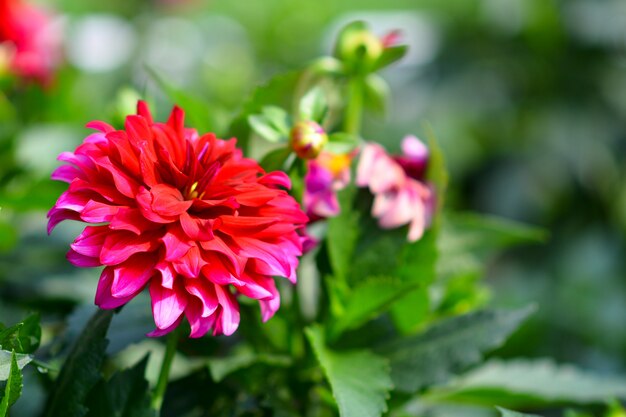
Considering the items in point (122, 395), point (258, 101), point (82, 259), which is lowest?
point (122, 395)

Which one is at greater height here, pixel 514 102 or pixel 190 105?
pixel 514 102

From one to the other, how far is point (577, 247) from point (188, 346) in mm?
1352

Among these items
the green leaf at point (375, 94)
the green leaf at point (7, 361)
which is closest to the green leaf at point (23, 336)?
the green leaf at point (7, 361)

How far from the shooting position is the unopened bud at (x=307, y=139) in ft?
1.84

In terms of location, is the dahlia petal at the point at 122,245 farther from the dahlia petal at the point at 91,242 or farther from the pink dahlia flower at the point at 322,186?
the pink dahlia flower at the point at 322,186

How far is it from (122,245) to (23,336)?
0.34 ft

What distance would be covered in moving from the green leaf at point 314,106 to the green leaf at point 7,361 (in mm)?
250

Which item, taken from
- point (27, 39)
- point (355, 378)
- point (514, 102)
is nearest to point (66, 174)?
point (355, 378)

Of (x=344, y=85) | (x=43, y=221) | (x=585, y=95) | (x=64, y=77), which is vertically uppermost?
(x=585, y=95)

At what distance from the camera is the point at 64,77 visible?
1.13 meters

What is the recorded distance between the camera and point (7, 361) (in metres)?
0.47

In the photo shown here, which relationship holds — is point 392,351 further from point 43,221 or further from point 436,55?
point 436,55

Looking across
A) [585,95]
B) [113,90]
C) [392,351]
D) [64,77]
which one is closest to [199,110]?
[392,351]

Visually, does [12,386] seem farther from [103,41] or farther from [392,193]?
[103,41]
